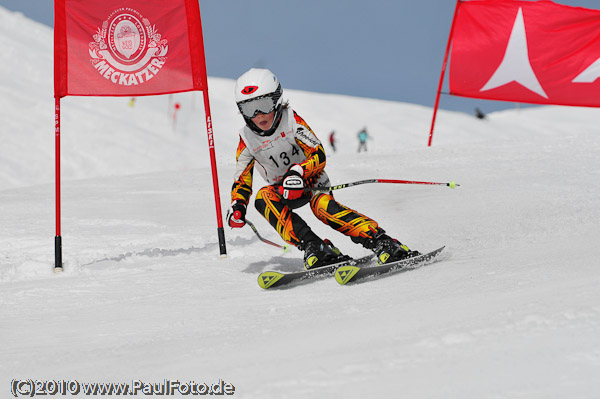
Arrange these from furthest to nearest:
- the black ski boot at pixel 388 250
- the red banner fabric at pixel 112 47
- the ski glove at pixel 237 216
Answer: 1. the red banner fabric at pixel 112 47
2. the ski glove at pixel 237 216
3. the black ski boot at pixel 388 250

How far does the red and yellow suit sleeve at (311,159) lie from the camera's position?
4402 millimetres

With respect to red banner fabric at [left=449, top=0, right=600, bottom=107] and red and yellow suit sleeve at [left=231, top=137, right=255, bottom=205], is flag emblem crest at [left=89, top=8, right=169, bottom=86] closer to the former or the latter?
red and yellow suit sleeve at [left=231, top=137, right=255, bottom=205]

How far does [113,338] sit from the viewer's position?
3.04 metres

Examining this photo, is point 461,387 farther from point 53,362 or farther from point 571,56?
point 571,56

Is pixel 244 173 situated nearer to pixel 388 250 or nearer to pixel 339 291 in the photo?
pixel 388 250

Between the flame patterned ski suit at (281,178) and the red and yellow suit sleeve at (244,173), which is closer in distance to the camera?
the flame patterned ski suit at (281,178)

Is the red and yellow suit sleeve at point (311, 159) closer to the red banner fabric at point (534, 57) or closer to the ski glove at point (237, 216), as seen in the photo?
the ski glove at point (237, 216)

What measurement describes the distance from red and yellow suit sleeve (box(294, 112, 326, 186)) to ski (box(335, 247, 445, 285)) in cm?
77

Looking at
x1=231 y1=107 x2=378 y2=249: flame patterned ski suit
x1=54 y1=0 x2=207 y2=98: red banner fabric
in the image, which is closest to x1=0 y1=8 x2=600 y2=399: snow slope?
x1=231 y1=107 x2=378 y2=249: flame patterned ski suit

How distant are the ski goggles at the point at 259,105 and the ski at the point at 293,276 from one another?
113 centimetres

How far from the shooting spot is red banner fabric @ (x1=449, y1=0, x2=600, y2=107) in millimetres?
11883

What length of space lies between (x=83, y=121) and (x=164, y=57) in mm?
25333

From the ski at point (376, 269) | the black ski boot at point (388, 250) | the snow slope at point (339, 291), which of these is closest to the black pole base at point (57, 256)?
the snow slope at point (339, 291)

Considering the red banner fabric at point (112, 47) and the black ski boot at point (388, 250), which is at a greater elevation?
the red banner fabric at point (112, 47)
